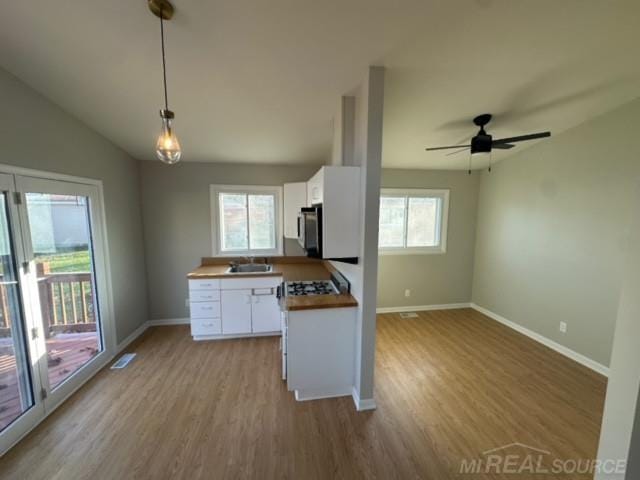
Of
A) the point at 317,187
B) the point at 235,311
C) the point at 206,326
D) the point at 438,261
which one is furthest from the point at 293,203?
the point at 438,261

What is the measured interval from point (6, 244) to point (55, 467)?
160 centimetres

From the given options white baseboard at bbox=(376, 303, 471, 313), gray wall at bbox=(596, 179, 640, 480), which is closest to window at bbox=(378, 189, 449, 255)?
white baseboard at bbox=(376, 303, 471, 313)

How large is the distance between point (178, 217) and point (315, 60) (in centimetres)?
294

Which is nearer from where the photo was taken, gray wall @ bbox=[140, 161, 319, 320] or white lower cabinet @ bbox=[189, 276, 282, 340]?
white lower cabinet @ bbox=[189, 276, 282, 340]

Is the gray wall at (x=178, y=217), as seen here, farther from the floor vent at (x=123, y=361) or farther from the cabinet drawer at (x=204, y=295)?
the floor vent at (x=123, y=361)

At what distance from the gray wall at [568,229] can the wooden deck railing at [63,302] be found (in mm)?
5458

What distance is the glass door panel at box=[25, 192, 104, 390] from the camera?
220 cm

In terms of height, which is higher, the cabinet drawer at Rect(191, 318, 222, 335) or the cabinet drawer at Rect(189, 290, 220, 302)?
the cabinet drawer at Rect(189, 290, 220, 302)

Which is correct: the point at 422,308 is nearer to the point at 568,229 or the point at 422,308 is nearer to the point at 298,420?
the point at 568,229

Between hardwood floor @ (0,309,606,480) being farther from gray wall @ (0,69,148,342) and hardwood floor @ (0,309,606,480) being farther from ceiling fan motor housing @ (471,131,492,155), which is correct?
ceiling fan motor housing @ (471,131,492,155)

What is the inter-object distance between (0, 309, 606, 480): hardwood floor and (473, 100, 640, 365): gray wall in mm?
597

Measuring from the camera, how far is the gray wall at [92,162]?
191 cm

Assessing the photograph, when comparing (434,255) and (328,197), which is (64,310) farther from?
(434,255)

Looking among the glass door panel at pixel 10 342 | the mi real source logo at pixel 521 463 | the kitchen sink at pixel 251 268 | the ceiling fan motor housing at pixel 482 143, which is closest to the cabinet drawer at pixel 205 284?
the kitchen sink at pixel 251 268
